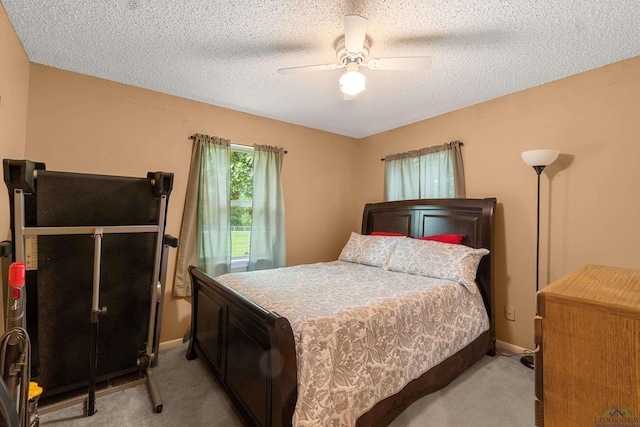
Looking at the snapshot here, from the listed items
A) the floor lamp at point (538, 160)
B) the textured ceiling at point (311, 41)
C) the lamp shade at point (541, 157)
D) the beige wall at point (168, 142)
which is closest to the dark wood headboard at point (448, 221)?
the floor lamp at point (538, 160)

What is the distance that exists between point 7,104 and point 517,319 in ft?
14.0

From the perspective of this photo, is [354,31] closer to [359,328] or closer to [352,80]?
[352,80]

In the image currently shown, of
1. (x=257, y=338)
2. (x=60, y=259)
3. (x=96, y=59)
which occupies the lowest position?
(x=257, y=338)

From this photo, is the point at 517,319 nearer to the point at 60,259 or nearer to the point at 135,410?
the point at 135,410

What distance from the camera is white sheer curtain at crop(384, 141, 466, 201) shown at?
3.08 m

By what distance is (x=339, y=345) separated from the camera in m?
1.49

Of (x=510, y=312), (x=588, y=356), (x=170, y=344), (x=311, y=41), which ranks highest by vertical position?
(x=311, y=41)

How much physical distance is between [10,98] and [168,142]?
1081 millimetres

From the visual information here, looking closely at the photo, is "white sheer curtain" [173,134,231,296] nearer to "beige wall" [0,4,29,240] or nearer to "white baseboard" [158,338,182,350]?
"white baseboard" [158,338,182,350]

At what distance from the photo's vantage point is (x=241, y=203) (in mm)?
3303

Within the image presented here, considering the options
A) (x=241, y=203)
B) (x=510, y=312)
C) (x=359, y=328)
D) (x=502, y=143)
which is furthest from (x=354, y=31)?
(x=510, y=312)

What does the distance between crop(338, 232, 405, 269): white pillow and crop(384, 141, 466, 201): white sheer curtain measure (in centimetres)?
77

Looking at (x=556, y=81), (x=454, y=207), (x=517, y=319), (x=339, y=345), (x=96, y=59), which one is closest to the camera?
(x=339, y=345)

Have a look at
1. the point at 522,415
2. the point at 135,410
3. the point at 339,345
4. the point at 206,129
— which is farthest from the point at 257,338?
the point at 206,129
